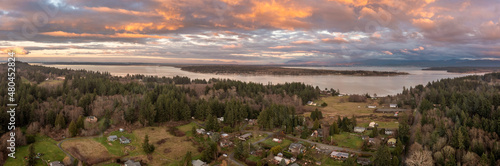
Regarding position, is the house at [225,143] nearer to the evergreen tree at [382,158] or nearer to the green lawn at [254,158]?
the green lawn at [254,158]

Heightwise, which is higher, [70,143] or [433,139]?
[433,139]

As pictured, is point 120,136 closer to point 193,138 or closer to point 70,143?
point 70,143

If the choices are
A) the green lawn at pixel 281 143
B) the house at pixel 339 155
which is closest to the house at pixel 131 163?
the green lawn at pixel 281 143

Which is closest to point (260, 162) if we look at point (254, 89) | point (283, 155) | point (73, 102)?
point (283, 155)

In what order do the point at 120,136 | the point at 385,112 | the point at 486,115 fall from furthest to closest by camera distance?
the point at 385,112
the point at 486,115
the point at 120,136

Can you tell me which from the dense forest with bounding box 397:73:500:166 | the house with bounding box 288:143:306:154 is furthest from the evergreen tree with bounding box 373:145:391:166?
the house with bounding box 288:143:306:154

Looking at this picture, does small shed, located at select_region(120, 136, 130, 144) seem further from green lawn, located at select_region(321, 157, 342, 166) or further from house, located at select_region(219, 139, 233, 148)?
green lawn, located at select_region(321, 157, 342, 166)
